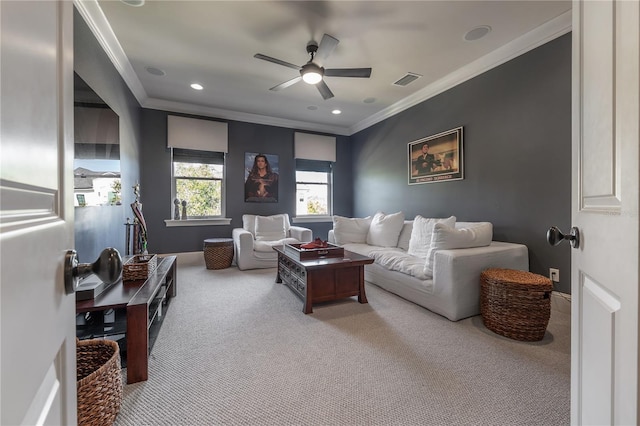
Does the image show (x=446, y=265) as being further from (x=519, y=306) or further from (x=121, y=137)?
(x=121, y=137)

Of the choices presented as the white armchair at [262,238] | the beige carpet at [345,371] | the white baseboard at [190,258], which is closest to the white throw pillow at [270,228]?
the white armchair at [262,238]

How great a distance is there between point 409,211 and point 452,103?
1.68 meters

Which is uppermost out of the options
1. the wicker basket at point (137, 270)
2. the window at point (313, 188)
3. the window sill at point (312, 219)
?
the window at point (313, 188)

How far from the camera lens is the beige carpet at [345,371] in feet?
4.30

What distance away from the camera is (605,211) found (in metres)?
0.63

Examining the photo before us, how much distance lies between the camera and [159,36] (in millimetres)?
2688

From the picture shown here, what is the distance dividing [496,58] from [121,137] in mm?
4453

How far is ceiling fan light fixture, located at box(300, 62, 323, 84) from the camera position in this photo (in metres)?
2.63

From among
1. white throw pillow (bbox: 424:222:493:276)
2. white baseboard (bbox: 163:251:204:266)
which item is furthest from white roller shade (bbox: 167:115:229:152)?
white throw pillow (bbox: 424:222:493:276)

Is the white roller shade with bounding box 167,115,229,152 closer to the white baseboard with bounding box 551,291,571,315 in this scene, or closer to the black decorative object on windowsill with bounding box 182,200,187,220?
the black decorative object on windowsill with bounding box 182,200,187,220

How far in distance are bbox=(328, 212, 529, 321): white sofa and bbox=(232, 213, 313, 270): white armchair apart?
1617mm

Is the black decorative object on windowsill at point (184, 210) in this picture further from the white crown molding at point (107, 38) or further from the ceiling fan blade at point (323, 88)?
the ceiling fan blade at point (323, 88)

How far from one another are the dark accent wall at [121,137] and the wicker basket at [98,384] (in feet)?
3.52

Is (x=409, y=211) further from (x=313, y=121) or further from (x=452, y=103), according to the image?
(x=313, y=121)
